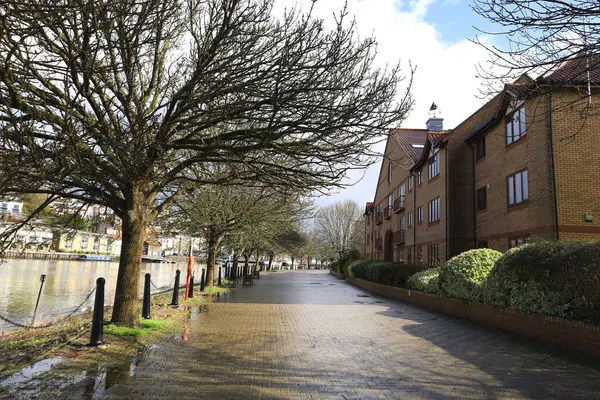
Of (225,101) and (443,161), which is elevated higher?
(443,161)

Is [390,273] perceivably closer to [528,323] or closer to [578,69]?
[528,323]

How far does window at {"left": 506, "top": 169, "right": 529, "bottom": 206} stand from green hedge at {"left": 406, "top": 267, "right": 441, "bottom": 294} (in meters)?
4.24

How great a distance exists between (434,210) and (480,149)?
472 centimetres

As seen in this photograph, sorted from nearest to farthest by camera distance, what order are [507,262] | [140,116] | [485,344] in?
[140,116] < [485,344] < [507,262]

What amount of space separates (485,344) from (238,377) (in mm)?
Answer: 4980

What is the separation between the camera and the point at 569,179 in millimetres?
14789

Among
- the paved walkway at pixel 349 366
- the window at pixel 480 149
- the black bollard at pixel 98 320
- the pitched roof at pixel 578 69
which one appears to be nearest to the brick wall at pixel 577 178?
the window at pixel 480 149

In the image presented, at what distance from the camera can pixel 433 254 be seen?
79.9 feet

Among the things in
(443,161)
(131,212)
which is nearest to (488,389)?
(131,212)

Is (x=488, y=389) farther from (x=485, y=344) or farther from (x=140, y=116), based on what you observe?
(x=140, y=116)

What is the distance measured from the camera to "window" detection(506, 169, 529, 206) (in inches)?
641

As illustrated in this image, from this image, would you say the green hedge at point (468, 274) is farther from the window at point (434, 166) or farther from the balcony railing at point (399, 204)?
the balcony railing at point (399, 204)

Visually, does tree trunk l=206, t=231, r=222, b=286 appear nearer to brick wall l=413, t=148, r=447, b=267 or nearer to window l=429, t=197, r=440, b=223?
brick wall l=413, t=148, r=447, b=267

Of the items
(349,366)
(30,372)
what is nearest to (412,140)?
(349,366)
